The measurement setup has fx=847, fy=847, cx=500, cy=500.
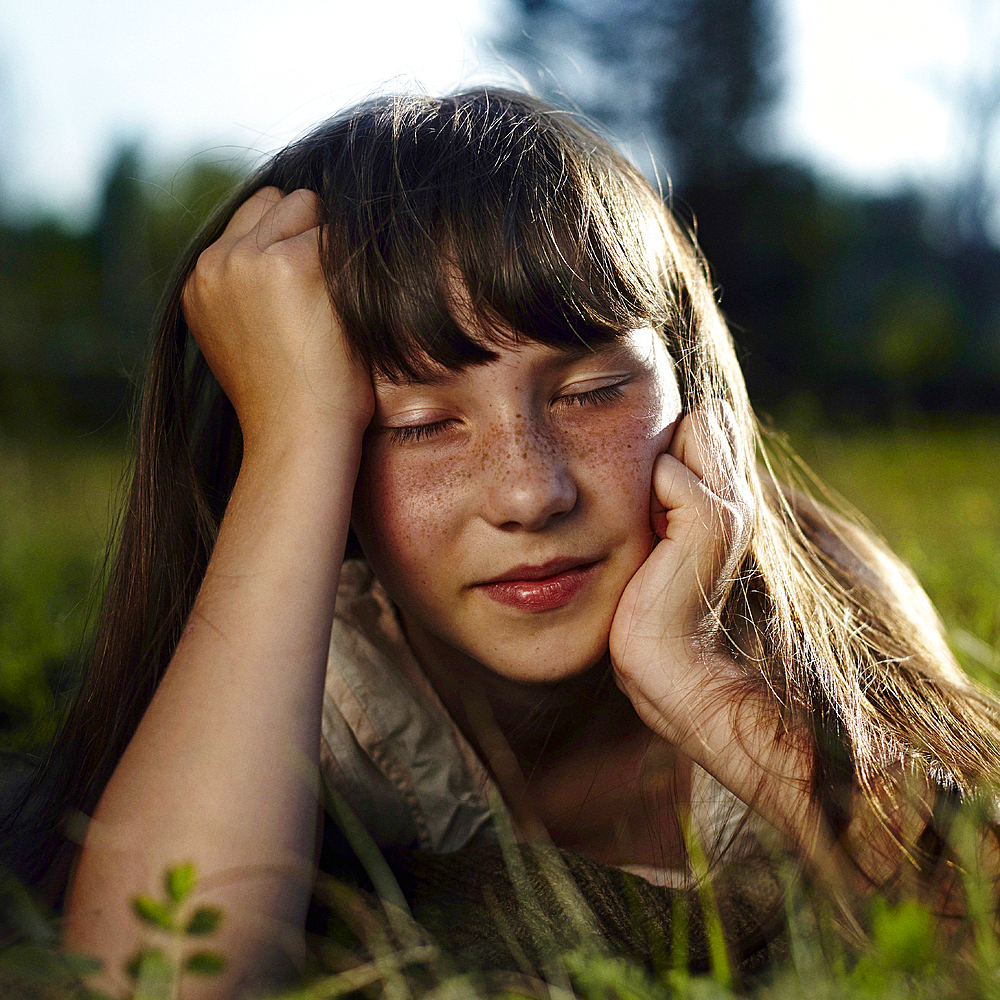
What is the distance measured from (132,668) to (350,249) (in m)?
0.94

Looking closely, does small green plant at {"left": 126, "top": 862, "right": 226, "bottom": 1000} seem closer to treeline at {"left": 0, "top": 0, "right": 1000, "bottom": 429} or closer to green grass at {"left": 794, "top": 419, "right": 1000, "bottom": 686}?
green grass at {"left": 794, "top": 419, "right": 1000, "bottom": 686}

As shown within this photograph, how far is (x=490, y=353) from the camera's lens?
149cm

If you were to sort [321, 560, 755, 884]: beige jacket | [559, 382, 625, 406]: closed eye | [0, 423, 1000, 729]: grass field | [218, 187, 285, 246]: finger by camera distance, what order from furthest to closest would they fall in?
[0, 423, 1000, 729]: grass field
[321, 560, 755, 884]: beige jacket
[218, 187, 285, 246]: finger
[559, 382, 625, 406]: closed eye

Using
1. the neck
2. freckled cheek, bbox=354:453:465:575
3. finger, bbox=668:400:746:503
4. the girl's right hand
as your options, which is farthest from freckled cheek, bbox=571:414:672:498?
the neck

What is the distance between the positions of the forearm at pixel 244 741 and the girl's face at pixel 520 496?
0.42ft

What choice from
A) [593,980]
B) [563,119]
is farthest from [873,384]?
[593,980]

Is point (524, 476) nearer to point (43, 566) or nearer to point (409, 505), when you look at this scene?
point (409, 505)

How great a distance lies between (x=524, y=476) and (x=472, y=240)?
1.48 ft

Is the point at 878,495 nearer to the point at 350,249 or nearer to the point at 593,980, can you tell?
the point at 350,249

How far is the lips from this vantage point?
1592 millimetres

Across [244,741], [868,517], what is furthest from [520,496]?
[868,517]

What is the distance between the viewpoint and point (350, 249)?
1587 mm

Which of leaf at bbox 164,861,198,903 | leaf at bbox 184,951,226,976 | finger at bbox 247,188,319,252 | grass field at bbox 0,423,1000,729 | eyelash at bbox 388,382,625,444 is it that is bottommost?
grass field at bbox 0,423,1000,729

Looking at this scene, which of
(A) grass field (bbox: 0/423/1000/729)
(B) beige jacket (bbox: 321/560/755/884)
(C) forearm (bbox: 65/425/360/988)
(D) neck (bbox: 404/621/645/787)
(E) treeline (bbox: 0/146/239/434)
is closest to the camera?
(C) forearm (bbox: 65/425/360/988)
